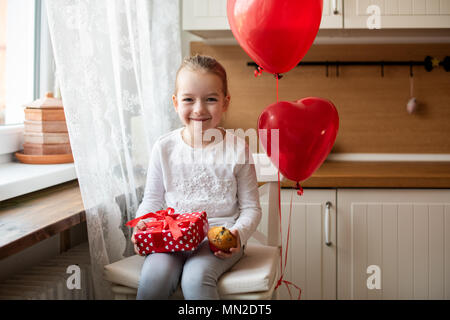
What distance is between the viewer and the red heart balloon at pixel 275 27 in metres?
1.23

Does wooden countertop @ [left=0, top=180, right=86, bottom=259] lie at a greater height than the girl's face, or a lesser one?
lesser

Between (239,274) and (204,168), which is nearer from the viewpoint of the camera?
(239,274)

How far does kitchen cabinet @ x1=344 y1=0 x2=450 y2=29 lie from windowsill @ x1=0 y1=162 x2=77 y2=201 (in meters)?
1.32

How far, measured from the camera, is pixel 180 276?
50.2 inches

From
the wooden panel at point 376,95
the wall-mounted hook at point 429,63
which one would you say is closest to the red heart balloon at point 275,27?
the wooden panel at point 376,95

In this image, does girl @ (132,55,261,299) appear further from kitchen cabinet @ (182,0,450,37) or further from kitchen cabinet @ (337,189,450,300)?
kitchen cabinet @ (182,0,450,37)

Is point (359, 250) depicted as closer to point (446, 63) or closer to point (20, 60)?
point (446, 63)

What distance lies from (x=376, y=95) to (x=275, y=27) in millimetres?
1349

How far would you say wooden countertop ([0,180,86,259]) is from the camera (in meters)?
1.09

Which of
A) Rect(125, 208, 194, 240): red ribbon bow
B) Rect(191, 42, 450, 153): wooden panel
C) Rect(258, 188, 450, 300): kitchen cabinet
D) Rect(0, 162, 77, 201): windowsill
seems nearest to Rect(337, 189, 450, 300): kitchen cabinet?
Rect(258, 188, 450, 300): kitchen cabinet

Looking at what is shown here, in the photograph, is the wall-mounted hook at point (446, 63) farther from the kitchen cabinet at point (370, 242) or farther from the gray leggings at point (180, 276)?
the gray leggings at point (180, 276)

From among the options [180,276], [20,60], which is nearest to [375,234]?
[180,276]
